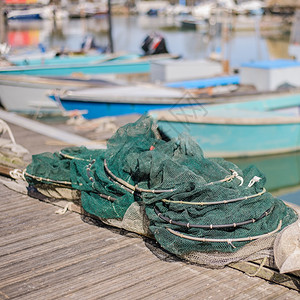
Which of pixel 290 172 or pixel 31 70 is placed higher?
pixel 31 70

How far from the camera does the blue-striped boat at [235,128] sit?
10.3 metres

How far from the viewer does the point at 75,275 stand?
399 centimetres

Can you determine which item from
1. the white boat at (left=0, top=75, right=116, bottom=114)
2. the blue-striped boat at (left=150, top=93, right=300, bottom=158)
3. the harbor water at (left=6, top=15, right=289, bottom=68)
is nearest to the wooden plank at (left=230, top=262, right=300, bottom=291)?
the blue-striped boat at (left=150, top=93, right=300, bottom=158)

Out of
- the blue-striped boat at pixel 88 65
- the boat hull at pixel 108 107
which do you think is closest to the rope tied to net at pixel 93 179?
the boat hull at pixel 108 107

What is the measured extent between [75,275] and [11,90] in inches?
455

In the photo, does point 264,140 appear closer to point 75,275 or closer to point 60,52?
point 75,275

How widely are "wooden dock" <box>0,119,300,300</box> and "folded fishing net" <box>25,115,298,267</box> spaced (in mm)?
147

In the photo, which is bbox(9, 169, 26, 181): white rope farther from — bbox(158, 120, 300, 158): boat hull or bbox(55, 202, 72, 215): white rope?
bbox(158, 120, 300, 158): boat hull

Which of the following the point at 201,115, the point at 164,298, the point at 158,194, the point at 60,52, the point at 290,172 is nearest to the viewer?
the point at 164,298

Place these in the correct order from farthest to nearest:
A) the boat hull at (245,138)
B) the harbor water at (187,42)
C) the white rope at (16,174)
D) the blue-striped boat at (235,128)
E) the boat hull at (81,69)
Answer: the harbor water at (187,42)
the boat hull at (81,69)
the boat hull at (245,138)
the blue-striped boat at (235,128)
the white rope at (16,174)

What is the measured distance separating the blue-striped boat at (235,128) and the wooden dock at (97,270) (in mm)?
5341

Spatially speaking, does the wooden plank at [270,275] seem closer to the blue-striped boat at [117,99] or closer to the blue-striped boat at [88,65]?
the blue-striped boat at [117,99]

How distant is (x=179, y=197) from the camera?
4121mm

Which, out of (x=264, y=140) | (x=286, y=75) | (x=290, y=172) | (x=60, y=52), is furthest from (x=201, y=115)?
(x=60, y=52)
